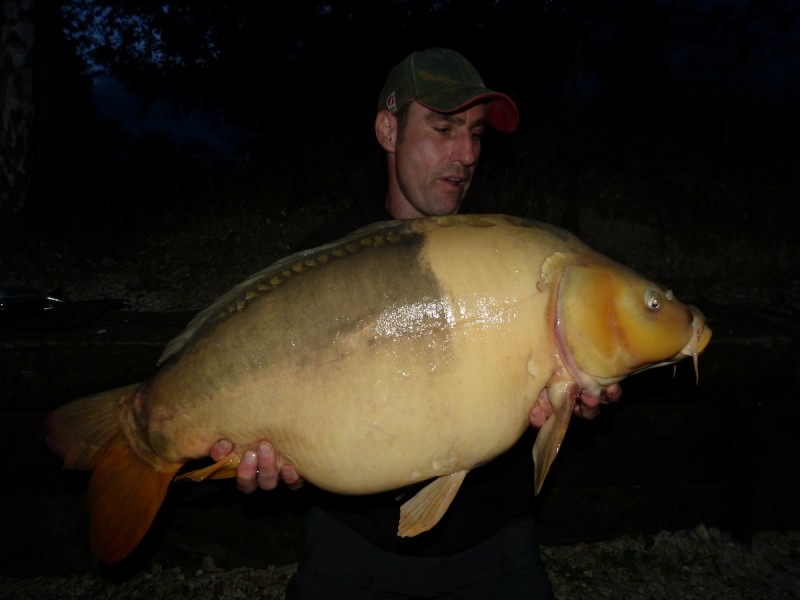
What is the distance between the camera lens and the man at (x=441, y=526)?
1476 mm

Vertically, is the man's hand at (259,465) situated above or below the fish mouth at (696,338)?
below

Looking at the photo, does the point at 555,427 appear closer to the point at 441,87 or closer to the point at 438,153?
the point at 438,153

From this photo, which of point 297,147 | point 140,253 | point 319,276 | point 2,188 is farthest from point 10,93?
point 319,276

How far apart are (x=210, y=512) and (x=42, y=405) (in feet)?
2.35

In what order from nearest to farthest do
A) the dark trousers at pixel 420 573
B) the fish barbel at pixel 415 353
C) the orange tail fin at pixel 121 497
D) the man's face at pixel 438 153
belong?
the fish barbel at pixel 415 353
the orange tail fin at pixel 121 497
the dark trousers at pixel 420 573
the man's face at pixel 438 153

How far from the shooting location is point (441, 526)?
1506 millimetres

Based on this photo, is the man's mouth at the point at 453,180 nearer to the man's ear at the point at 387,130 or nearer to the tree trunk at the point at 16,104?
the man's ear at the point at 387,130

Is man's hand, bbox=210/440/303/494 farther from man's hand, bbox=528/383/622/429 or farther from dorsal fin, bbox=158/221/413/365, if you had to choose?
man's hand, bbox=528/383/622/429

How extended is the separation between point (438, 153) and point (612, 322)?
0.81 meters

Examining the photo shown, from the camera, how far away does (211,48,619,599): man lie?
4.84 ft

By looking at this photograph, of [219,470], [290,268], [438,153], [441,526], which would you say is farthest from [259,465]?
[438,153]

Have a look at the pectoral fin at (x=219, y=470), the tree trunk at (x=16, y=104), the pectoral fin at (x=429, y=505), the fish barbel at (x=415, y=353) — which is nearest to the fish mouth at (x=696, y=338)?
the fish barbel at (x=415, y=353)

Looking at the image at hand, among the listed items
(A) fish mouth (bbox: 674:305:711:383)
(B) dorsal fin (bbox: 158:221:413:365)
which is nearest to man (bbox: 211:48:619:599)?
(B) dorsal fin (bbox: 158:221:413:365)

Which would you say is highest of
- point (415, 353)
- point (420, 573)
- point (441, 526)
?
point (415, 353)
